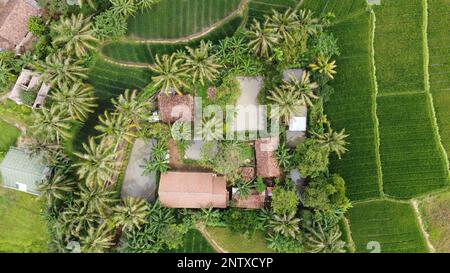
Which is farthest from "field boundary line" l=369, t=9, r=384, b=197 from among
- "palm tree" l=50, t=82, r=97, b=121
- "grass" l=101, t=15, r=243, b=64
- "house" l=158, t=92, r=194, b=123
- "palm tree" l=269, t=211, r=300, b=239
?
"palm tree" l=50, t=82, r=97, b=121

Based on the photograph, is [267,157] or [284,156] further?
[267,157]

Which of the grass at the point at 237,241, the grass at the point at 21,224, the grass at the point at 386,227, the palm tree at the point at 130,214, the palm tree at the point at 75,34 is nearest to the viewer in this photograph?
the palm tree at the point at 130,214

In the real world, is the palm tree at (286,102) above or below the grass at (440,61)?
below

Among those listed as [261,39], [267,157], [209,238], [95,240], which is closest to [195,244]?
[209,238]

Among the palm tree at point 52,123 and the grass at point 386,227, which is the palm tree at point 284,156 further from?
the palm tree at point 52,123

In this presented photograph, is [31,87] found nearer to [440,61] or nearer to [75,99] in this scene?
[75,99]

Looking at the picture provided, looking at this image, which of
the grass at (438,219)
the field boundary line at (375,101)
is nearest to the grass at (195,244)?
the field boundary line at (375,101)

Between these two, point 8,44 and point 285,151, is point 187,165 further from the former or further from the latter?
point 8,44
